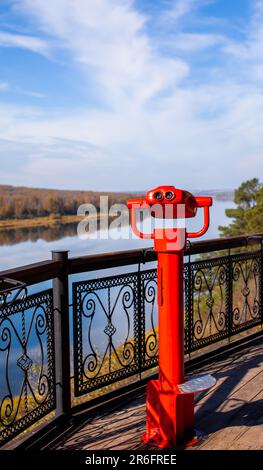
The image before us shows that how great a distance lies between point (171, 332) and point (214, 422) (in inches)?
27.0

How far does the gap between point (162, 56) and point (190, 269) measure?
1062 centimetres

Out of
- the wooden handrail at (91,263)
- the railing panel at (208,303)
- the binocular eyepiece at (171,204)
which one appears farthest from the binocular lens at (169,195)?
the railing panel at (208,303)

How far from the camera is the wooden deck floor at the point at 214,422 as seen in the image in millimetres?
2283

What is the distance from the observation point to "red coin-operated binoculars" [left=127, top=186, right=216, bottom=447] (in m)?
2.16

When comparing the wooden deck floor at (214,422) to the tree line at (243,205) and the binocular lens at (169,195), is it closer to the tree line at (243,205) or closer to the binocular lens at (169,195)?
the binocular lens at (169,195)

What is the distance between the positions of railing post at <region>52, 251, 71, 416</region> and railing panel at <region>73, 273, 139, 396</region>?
11 cm

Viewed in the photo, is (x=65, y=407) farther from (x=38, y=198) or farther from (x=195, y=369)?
(x=38, y=198)

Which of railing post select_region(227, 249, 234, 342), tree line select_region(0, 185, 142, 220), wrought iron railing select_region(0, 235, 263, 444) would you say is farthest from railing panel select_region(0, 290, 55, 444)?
tree line select_region(0, 185, 142, 220)

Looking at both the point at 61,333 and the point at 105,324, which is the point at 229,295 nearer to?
the point at 105,324

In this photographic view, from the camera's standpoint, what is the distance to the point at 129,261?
2955 mm

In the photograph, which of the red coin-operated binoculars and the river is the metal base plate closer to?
the red coin-operated binoculars

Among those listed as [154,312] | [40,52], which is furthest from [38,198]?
[40,52]

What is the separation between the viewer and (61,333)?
2.53 meters

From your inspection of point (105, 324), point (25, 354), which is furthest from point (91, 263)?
point (25, 354)
